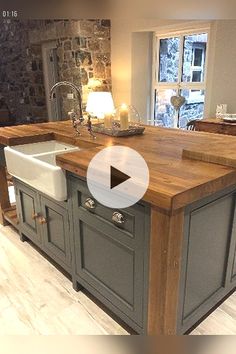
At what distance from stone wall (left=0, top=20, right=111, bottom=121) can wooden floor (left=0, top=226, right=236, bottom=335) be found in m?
3.22

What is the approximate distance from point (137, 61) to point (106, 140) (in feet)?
12.2

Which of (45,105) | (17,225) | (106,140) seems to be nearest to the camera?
(106,140)

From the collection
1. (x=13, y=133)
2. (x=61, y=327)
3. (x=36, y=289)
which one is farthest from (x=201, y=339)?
(x=13, y=133)

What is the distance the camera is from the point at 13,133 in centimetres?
221

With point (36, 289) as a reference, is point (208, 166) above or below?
above

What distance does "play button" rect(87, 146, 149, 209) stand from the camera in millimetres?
1113

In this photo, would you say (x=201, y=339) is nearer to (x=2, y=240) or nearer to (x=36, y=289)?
(x=36, y=289)

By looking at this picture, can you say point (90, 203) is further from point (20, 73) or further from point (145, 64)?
point (20, 73)

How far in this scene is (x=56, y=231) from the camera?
72.5 inches

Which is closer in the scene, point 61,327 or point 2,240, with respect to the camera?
point 61,327

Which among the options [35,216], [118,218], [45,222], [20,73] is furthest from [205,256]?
[20,73]

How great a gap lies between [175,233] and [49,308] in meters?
1.05

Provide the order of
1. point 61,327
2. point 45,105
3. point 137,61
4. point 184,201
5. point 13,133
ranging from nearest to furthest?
point 184,201
point 61,327
point 13,133
point 137,61
point 45,105

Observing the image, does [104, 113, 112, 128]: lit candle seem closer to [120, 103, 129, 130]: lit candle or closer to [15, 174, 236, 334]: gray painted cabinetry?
[120, 103, 129, 130]: lit candle
